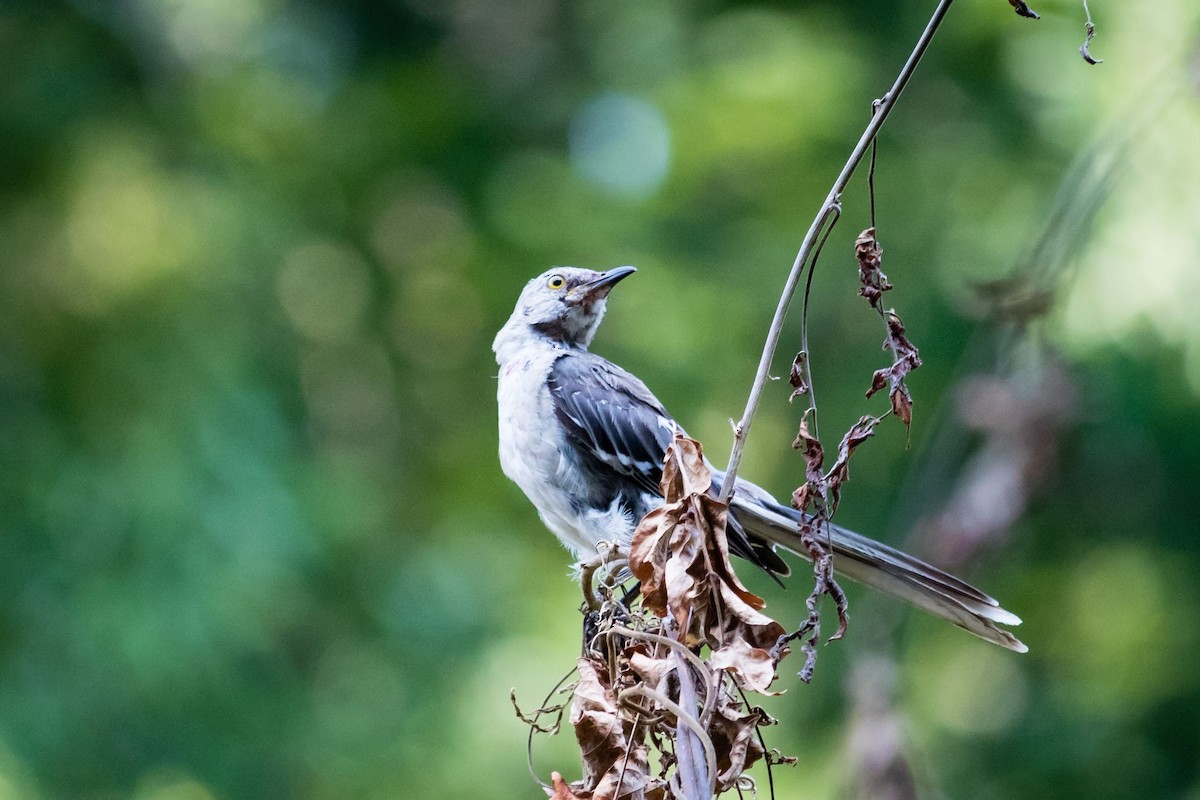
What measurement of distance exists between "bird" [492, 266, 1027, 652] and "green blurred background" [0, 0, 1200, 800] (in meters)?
3.39

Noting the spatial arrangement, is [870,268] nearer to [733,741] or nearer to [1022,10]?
[1022,10]

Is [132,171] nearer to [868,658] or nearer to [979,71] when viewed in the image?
[979,71]

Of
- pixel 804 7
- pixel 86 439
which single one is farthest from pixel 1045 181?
pixel 86 439

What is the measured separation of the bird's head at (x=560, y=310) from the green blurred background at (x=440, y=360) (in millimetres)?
3149

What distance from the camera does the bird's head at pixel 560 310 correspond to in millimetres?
5410

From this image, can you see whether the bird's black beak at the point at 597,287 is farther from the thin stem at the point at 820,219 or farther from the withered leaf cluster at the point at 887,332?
the thin stem at the point at 820,219

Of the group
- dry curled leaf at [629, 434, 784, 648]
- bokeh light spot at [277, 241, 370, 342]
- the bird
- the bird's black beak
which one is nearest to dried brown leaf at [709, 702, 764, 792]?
dry curled leaf at [629, 434, 784, 648]

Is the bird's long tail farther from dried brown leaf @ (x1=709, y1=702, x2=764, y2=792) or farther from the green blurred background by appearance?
the green blurred background

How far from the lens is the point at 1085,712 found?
977cm

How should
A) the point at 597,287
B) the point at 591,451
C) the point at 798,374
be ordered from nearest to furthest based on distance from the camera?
the point at 798,374
the point at 591,451
the point at 597,287

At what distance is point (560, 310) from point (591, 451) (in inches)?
37.4

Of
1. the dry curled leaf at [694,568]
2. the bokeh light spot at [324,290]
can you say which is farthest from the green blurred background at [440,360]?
the dry curled leaf at [694,568]

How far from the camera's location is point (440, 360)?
10914 mm

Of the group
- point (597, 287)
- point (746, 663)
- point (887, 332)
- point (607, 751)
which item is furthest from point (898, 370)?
point (597, 287)
